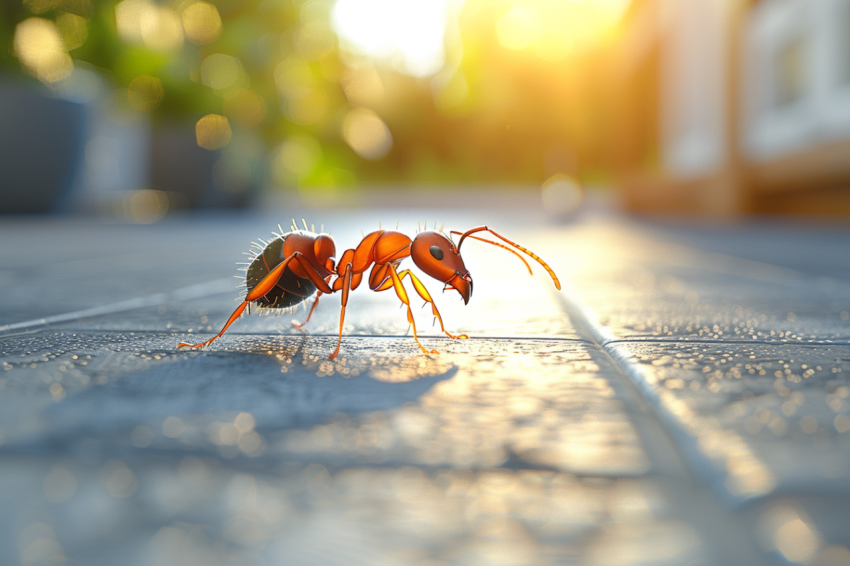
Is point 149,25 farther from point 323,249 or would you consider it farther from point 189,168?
point 323,249

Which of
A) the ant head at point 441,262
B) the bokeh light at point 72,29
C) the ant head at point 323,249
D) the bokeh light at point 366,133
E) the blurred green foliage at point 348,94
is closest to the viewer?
the ant head at point 441,262

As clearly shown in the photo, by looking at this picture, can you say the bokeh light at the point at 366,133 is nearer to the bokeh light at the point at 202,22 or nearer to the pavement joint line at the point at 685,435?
the bokeh light at the point at 202,22

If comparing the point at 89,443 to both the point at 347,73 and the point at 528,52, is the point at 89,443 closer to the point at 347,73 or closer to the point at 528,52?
the point at 347,73

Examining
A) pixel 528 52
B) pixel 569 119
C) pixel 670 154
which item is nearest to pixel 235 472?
pixel 670 154

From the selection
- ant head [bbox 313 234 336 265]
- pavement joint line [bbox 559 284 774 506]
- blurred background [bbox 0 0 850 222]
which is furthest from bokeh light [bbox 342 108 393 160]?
pavement joint line [bbox 559 284 774 506]

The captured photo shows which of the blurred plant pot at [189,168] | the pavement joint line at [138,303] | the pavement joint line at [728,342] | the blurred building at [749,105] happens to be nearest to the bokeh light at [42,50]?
the blurred plant pot at [189,168]

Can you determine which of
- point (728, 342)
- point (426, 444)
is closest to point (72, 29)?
point (728, 342)
